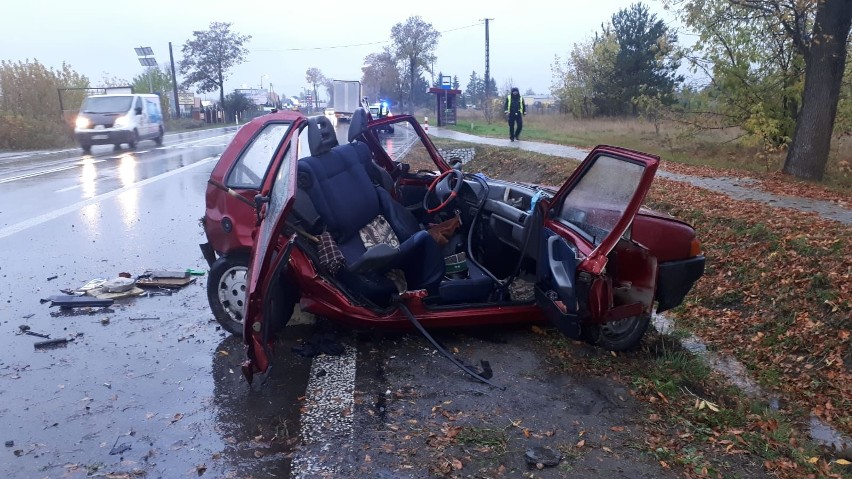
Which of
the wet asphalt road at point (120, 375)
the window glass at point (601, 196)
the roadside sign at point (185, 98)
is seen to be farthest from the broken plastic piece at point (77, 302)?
the roadside sign at point (185, 98)

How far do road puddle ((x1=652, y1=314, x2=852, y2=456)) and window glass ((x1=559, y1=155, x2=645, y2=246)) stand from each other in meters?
1.35

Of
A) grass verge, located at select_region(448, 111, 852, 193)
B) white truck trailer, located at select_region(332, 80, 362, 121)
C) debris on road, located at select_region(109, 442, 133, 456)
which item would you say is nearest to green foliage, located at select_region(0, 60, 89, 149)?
white truck trailer, located at select_region(332, 80, 362, 121)

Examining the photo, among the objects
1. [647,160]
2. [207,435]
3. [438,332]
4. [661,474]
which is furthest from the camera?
[438,332]

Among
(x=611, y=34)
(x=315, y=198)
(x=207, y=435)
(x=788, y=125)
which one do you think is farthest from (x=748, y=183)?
(x=611, y=34)

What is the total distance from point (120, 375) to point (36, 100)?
33.0m

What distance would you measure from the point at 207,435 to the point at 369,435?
0.88 meters

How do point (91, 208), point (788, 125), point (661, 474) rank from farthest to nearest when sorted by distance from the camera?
point (788, 125) → point (91, 208) → point (661, 474)

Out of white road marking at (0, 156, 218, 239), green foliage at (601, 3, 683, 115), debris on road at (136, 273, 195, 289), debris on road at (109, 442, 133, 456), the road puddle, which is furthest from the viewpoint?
green foliage at (601, 3, 683, 115)

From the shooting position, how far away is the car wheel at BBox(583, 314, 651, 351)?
4.84m

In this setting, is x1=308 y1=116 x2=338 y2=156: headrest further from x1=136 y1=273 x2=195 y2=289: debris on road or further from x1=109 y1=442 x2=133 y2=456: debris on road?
x1=109 y1=442 x2=133 y2=456: debris on road

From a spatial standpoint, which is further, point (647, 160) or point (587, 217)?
point (587, 217)

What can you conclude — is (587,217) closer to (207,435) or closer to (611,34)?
(207,435)

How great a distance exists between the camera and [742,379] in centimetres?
477

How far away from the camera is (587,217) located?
15.6 feet
